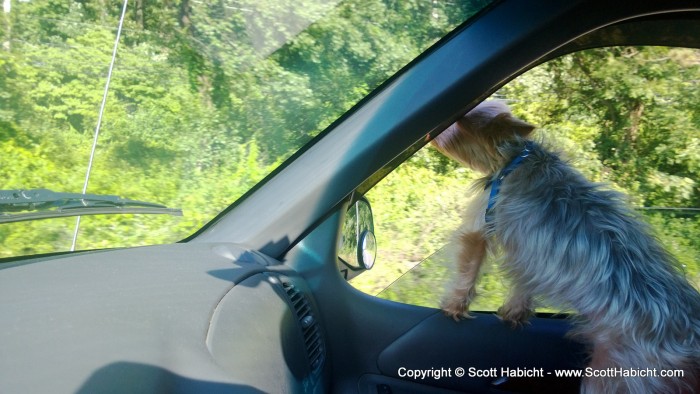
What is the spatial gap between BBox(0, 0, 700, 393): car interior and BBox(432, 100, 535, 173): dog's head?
1.19ft

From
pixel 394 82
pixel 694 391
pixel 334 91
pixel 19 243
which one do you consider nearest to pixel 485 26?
pixel 394 82

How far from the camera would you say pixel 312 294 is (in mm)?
2754

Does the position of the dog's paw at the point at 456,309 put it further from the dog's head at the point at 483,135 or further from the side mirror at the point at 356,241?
the dog's head at the point at 483,135

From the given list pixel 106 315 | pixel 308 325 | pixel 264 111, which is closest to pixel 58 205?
pixel 106 315

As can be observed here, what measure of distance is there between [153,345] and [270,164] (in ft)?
3.26

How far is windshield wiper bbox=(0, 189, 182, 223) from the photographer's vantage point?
192 centimetres

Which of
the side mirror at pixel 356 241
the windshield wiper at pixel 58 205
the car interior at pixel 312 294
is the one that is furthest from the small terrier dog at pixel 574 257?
the windshield wiper at pixel 58 205

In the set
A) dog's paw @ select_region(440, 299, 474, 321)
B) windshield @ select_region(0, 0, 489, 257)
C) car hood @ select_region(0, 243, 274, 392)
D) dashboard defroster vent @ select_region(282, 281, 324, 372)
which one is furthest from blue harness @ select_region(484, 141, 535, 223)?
car hood @ select_region(0, 243, 274, 392)

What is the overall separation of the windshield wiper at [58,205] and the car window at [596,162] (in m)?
1.11

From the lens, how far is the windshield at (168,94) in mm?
2068

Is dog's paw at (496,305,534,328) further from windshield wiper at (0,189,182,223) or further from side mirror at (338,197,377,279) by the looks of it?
windshield wiper at (0,189,182,223)

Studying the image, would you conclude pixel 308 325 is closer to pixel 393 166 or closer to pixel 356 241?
pixel 356 241

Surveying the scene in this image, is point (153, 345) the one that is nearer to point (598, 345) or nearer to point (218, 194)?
point (218, 194)

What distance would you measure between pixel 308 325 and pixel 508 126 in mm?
1427
